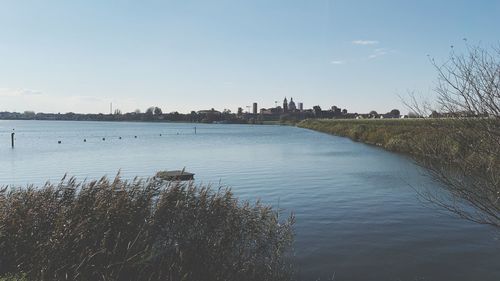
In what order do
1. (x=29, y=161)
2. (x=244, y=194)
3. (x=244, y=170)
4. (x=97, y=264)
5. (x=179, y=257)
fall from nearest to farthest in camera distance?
(x=97, y=264), (x=179, y=257), (x=244, y=194), (x=244, y=170), (x=29, y=161)

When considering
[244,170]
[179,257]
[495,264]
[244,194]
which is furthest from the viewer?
[244,170]

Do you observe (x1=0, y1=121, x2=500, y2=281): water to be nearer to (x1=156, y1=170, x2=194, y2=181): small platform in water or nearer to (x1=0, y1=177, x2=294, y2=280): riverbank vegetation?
(x1=0, y1=177, x2=294, y2=280): riverbank vegetation

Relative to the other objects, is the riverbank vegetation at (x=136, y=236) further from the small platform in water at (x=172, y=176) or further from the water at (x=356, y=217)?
the water at (x=356, y=217)

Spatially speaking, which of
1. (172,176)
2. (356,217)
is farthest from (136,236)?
(356,217)

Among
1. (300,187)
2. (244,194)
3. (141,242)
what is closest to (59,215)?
(141,242)

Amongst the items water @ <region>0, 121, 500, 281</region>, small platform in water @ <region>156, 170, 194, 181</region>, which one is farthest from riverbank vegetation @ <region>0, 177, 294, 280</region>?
water @ <region>0, 121, 500, 281</region>

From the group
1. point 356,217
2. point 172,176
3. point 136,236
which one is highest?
point 172,176

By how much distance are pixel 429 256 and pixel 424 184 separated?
1738 cm

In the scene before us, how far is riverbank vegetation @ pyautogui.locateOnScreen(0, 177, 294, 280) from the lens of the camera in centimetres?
1034

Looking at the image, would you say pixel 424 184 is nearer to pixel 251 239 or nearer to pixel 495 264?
pixel 495 264

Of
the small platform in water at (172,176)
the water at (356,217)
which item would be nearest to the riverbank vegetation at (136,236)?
the small platform in water at (172,176)

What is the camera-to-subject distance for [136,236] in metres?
11.1

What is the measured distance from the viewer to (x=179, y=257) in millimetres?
10930

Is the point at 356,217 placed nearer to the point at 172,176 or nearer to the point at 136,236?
the point at 172,176
